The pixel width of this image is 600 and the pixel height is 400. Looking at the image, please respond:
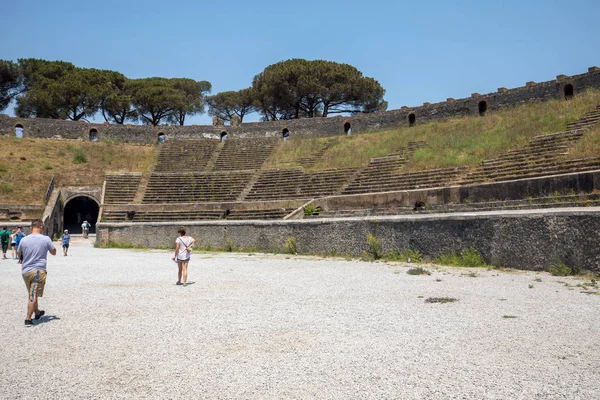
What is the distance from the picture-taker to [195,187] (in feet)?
98.2

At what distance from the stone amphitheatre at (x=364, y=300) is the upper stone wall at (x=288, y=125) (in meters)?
8.00

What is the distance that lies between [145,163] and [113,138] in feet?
20.3

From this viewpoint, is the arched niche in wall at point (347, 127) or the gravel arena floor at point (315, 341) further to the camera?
the arched niche in wall at point (347, 127)

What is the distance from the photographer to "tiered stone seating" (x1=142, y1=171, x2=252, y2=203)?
28419mm

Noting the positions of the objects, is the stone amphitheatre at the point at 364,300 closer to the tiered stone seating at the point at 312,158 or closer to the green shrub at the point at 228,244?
the green shrub at the point at 228,244

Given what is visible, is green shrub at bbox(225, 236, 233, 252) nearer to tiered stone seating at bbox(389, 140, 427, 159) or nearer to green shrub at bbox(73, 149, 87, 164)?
tiered stone seating at bbox(389, 140, 427, 159)

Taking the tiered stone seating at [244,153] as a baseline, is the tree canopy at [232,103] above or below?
above

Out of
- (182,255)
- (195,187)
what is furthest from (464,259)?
(195,187)

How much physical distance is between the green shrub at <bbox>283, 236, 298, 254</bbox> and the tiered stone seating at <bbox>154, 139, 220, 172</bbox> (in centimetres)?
2074

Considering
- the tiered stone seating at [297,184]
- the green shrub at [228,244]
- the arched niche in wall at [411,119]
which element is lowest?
the green shrub at [228,244]

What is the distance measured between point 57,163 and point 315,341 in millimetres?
34310

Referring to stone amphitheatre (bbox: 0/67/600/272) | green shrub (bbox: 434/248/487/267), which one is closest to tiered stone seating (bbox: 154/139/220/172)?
stone amphitheatre (bbox: 0/67/600/272)

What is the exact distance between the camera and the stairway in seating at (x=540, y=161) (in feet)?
50.7

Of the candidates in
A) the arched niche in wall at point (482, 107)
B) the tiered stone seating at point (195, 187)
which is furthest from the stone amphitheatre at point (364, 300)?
the arched niche in wall at point (482, 107)
